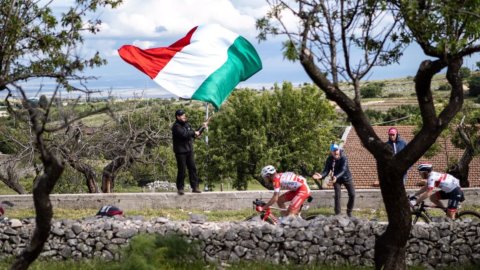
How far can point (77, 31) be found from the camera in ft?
58.0

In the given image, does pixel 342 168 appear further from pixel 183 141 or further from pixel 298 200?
pixel 183 141

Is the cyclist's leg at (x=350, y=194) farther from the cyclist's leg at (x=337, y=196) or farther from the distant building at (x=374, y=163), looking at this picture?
the distant building at (x=374, y=163)

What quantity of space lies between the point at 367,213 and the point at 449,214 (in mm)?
2869

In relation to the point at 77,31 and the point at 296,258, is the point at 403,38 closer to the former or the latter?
the point at 296,258

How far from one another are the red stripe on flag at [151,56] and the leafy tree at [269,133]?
33.4 metres

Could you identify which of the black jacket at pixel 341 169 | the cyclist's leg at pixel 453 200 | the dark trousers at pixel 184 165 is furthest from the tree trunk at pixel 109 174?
the cyclist's leg at pixel 453 200

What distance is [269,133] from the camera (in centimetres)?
6075

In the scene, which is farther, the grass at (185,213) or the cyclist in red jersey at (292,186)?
the grass at (185,213)

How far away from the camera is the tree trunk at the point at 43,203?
33.7 feet

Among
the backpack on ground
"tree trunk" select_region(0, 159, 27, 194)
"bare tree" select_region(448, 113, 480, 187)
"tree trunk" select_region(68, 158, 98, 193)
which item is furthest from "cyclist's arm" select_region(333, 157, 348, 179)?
"tree trunk" select_region(0, 159, 27, 194)

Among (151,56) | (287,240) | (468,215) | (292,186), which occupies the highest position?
(151,56)

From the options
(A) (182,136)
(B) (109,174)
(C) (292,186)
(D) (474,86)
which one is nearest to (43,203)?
(C) (292,186)

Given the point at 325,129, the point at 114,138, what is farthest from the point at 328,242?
the point at 325,129

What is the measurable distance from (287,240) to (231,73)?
26.9ft
